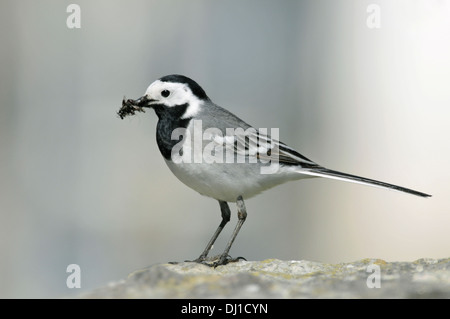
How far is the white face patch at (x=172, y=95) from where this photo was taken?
4590 millimetres

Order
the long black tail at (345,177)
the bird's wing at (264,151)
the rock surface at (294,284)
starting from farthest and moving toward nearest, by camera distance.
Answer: the bird's wing at (264,151) → the long black tail at (345,177) → the rock surface at (294,284)

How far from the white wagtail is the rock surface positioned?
36.5 inches

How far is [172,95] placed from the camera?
461cm

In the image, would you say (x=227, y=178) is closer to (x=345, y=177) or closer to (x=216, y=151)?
(x=216, y=151)

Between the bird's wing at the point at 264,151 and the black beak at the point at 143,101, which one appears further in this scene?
the black beak at the point at 143,101

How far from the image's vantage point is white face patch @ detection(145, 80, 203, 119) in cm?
459

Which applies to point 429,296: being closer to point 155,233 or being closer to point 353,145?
point 155,233

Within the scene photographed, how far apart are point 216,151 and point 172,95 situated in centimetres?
55

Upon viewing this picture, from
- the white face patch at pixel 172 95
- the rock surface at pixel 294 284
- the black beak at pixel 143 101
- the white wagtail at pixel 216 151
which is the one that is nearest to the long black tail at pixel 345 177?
the white wagtail at pixel 216 151

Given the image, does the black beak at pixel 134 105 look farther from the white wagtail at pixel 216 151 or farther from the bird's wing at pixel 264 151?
the bird's wing at pixel 264 151

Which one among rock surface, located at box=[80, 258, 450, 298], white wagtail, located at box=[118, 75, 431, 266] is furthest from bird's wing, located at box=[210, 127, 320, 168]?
rock surface, located at box=[80, 258, 450, 298]

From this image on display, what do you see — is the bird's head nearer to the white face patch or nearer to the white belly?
the white face patch

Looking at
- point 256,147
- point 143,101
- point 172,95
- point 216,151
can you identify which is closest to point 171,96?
point 172,95

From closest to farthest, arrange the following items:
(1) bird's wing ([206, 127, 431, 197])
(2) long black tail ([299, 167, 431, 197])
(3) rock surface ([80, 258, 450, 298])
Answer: (3) rock surface ([80, 258, 450, 298]) < (2) long black tail ([299, 167, 431, 197]) < (1) bird's wing ([206, 127, 431, 197])
